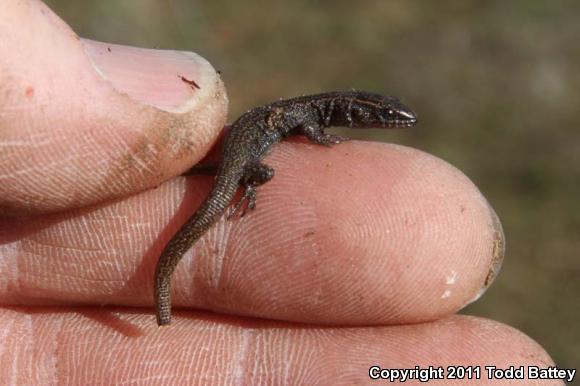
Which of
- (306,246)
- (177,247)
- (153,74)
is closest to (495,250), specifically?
(306,246)

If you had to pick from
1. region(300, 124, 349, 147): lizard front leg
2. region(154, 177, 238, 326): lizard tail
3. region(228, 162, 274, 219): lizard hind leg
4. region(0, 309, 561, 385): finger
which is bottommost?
region(0, 309, 561, 385): finger

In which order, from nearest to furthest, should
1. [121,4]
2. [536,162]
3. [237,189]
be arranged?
1. [237,189]
2. [536,162]
3. [121,4]

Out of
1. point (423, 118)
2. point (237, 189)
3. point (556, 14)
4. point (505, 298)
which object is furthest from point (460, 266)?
point (556, 14)

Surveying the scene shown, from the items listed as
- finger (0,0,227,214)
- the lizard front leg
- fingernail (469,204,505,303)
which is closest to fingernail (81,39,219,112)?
finger (0,0,227,214)

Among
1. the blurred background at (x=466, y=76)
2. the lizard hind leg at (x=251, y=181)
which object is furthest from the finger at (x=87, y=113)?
the blurred background at (x=466, y=76)

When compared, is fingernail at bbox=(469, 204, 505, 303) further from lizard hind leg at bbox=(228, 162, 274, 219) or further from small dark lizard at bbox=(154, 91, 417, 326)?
lizard hind leg at bbox=(228, 162, 274, 219)

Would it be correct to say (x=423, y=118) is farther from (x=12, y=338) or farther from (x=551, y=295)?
(x=12, y=338)
